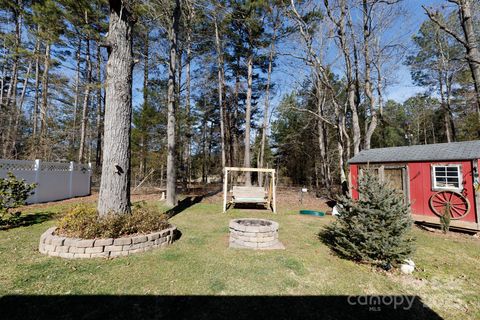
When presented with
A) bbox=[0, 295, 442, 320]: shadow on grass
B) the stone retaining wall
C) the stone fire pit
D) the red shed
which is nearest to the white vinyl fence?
the stone retaining wall

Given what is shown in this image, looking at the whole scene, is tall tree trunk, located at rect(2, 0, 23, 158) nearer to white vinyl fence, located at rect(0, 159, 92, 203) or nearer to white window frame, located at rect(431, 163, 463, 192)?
white vinyl fence, located at rect(0, 159, 92, 203)

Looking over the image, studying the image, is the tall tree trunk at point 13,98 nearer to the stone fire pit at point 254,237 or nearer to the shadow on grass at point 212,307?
the shadow on grass at point 212,307

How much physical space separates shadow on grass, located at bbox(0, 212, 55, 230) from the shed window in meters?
11.1

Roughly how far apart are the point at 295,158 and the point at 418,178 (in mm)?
14952

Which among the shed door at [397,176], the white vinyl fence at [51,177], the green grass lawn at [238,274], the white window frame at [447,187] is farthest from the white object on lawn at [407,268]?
the white vinyl fence at [51,177]

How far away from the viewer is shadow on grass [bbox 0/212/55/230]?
16.5 ft

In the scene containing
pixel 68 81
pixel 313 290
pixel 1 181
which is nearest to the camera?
pixel 313 290

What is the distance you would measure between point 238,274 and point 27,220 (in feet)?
19.9

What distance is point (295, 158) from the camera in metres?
21.8

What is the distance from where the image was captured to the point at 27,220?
5.61 meters

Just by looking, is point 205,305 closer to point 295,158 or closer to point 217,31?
point 217,31

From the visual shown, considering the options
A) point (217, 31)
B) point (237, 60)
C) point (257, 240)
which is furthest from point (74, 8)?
point (257, 240)

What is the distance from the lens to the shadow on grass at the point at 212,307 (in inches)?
84.7

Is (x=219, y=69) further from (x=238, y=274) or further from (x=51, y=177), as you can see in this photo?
(x=238, y=274)
